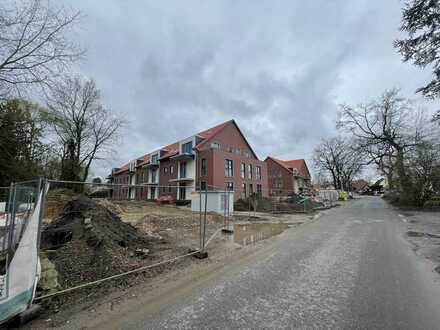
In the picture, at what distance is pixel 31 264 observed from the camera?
2924mm

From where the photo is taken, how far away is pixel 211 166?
2653 cm

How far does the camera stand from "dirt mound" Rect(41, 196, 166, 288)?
429cm

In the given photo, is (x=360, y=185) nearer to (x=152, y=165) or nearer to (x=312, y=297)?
(x=152, y=165)

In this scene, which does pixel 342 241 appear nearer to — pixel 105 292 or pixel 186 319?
pixel 186 319

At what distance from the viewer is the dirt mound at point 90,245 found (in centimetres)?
429

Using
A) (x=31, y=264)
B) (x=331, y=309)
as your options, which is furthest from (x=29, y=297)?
(x=331, y=309)

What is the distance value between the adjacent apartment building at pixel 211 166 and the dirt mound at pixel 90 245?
17.6 m

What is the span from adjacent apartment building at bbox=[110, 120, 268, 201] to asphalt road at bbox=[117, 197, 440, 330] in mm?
19722

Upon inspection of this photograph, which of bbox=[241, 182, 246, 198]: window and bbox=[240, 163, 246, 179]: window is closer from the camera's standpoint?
bbox=[241, 182, 246, 198]: window

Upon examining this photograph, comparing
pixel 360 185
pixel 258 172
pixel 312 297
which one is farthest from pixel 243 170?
pixel 360 185

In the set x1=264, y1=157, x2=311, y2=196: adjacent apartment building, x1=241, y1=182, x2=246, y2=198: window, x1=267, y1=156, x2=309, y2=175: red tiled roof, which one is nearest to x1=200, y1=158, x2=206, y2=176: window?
x1=241, y1=182, x2=246, y2=198: window

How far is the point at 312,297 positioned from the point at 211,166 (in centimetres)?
2331

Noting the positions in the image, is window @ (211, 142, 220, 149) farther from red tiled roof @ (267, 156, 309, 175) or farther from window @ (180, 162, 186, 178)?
red tiled roof @ (267, 156, 309, 175)

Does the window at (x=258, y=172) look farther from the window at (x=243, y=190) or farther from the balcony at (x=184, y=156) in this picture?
the balcony at (x=184, y=156)
